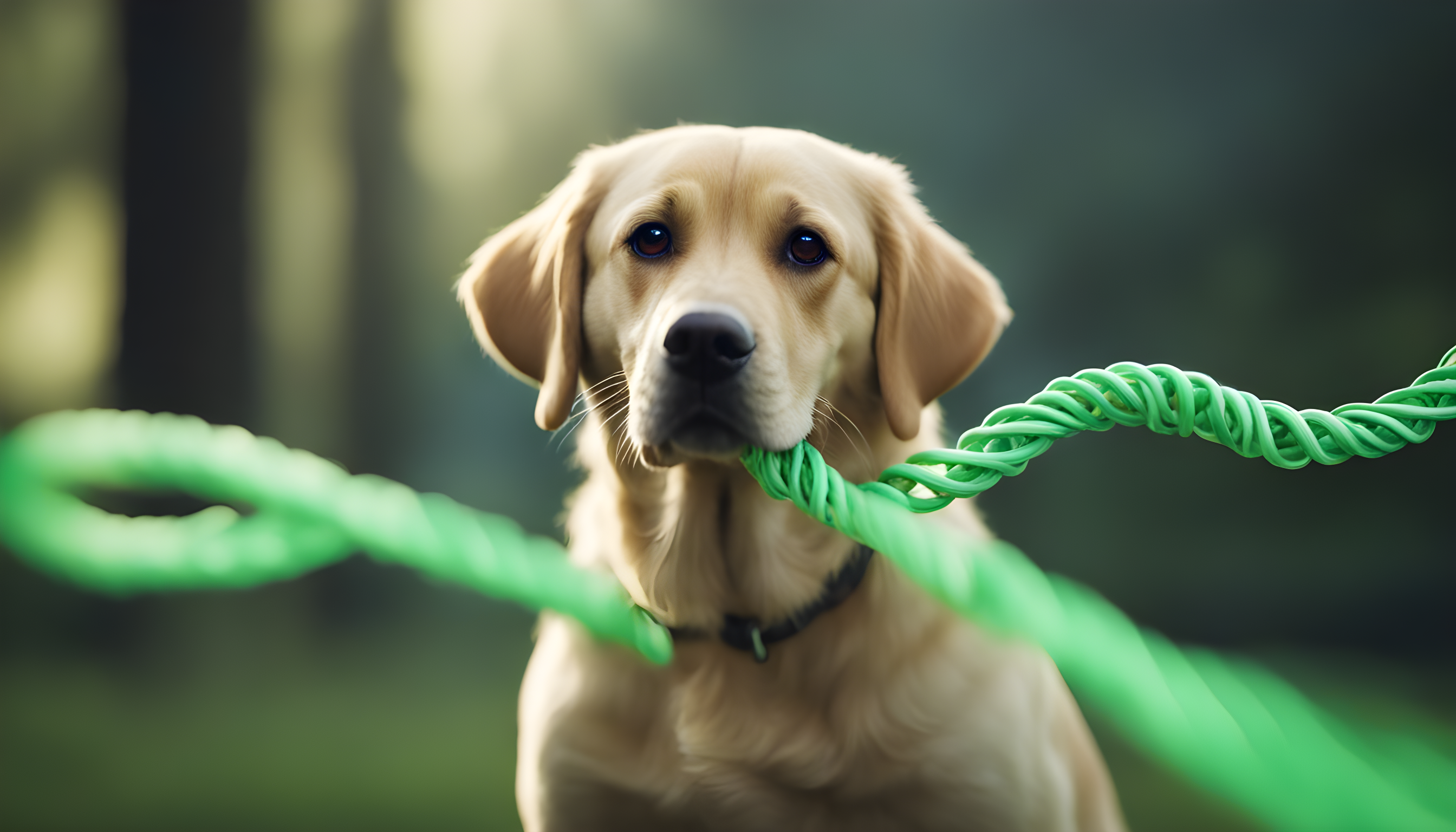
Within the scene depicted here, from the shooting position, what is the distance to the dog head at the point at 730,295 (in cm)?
139

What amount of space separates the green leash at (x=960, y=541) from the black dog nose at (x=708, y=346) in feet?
0.50

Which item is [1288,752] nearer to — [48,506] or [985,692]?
[985,692]

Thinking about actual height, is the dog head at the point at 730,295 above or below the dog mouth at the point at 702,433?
above

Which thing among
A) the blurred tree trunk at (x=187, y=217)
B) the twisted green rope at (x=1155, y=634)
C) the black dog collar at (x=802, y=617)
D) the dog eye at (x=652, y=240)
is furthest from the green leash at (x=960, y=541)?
the blurred tree trunk at (x=187, y=217)

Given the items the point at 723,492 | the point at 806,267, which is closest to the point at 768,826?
the point at 723,492

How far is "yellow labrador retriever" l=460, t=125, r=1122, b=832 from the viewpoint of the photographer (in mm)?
1560

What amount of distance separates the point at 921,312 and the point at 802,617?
595 mm

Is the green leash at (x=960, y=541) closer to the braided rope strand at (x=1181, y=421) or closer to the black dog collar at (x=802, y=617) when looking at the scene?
the braided rope strand at (x=1181, y=421)

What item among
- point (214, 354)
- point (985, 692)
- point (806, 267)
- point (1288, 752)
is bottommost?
point (1288, 752)

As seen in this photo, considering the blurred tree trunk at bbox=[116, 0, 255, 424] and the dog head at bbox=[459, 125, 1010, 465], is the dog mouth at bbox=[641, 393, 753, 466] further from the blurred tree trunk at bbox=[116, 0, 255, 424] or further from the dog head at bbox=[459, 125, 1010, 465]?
the blurred tree trunk at bbox=[116, 0, 255, 424]

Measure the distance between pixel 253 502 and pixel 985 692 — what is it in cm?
123

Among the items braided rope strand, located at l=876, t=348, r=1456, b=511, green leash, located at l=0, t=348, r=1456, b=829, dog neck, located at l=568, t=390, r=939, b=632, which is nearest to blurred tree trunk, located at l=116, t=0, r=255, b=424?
green leash, located at l=0, t=348, r=1456, b=829

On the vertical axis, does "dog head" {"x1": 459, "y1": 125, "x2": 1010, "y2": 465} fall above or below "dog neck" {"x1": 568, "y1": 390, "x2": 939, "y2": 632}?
above

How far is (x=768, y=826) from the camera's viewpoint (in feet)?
5.23
